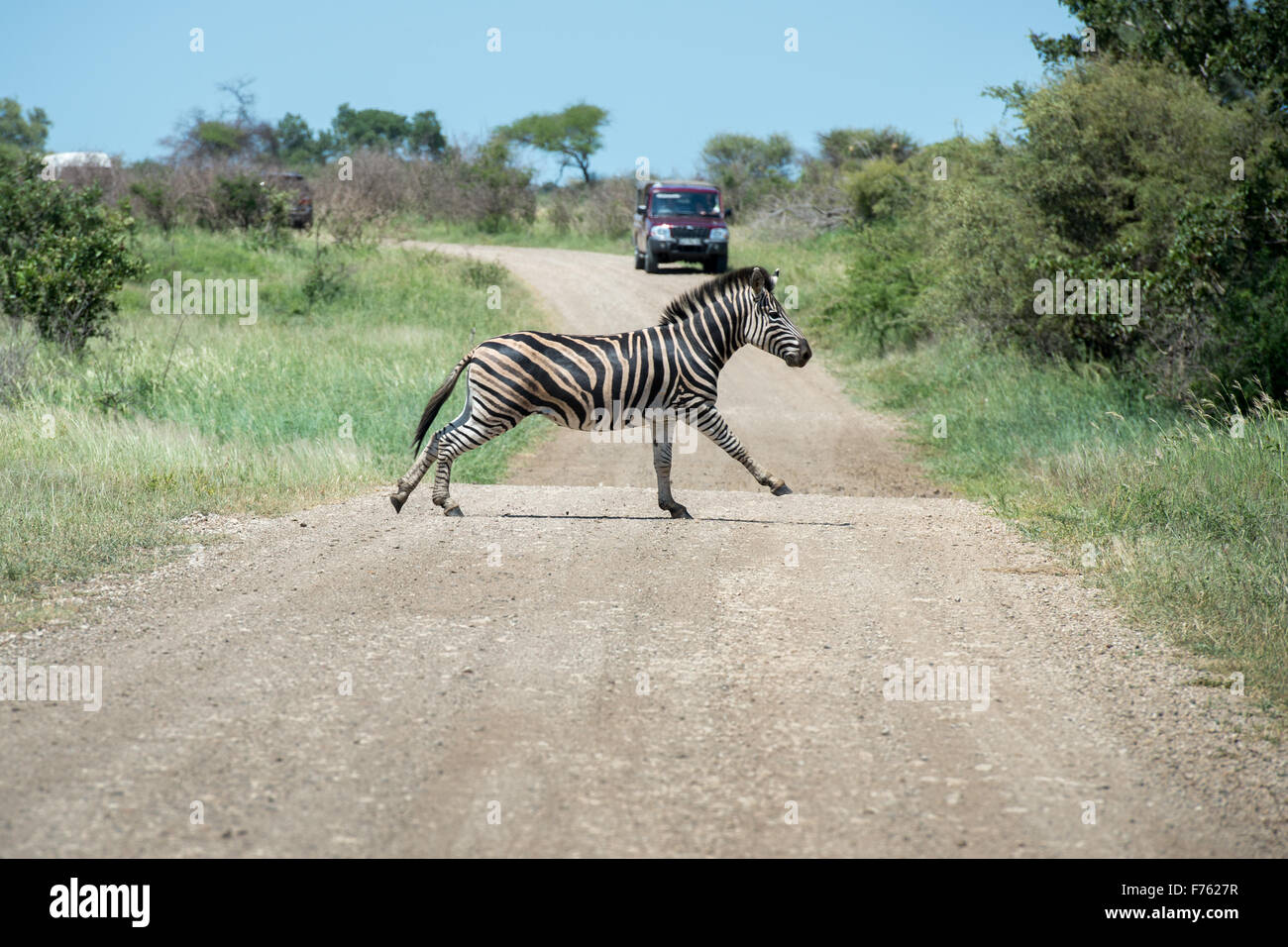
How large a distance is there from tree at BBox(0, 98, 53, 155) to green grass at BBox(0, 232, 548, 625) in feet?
119

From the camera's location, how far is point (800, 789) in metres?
4.14

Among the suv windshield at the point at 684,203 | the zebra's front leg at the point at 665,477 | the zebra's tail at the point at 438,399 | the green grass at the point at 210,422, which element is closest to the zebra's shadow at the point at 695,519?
the zebra's front leg at the point at 665,477

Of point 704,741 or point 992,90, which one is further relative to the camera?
point 992,90

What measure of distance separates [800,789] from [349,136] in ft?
253

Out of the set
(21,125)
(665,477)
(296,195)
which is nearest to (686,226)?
(296,195)

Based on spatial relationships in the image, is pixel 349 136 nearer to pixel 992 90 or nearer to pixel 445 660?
pixel 992 90

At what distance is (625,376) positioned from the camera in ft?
29.7

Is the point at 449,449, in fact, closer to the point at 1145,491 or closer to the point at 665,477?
the point at 665,477

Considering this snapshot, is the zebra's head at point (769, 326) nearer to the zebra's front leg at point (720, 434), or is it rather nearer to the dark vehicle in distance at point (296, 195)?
the zebra's front leg at point (720, 434)

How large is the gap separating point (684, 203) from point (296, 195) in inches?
404

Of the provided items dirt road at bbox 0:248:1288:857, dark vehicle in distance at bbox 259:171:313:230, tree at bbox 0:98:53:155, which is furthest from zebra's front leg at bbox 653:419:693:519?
tree at bbox 0:98:53:155

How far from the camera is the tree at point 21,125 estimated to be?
2111 inches

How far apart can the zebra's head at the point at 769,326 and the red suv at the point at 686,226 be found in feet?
65.2
